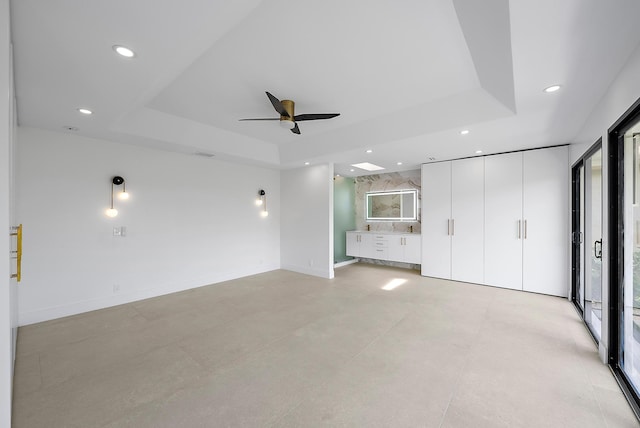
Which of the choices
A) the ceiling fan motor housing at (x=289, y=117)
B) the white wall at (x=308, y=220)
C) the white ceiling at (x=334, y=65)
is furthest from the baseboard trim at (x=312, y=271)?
the ceiling fan motor housing at (x=289, y=117)

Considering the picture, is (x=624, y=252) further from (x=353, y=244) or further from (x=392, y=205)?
(x=353, y=244)

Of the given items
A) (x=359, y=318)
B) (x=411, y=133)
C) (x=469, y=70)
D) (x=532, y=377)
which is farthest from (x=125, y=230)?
(x=532, y=377)

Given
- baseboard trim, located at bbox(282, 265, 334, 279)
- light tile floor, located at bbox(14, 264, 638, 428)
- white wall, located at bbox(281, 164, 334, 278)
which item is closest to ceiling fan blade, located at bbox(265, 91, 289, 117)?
light tile floor, located at bbox(14, 264, 638, 428)

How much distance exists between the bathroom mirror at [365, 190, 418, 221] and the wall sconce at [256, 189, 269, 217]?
2752 millimetres

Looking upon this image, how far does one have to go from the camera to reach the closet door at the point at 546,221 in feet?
13.9

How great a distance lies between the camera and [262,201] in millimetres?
6180

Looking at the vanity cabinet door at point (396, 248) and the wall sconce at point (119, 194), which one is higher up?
the wall sconce at point (119, 194)

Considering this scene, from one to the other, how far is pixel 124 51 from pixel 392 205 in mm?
5994

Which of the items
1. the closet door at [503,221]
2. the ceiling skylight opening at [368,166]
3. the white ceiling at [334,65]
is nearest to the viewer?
the white ceiling at [334,65]

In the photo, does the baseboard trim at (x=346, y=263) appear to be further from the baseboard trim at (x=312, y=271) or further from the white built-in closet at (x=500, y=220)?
the white built-in closet at (x=500, y=220)

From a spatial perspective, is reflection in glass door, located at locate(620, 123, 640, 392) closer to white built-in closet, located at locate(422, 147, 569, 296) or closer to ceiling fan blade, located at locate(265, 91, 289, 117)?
white built-in closet, located at locate(422, 147, 569, 296)

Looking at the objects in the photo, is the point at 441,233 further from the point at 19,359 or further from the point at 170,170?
the point at 19,359

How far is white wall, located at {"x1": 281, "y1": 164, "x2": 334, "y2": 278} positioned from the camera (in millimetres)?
5699

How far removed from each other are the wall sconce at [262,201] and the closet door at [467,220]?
391 centimetres
